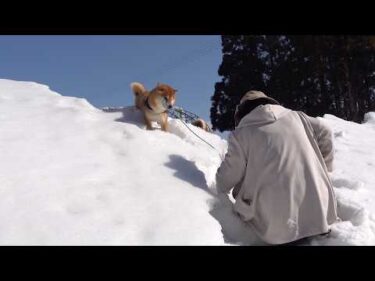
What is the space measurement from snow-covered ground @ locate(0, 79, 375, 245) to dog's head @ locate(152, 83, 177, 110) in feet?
0.96

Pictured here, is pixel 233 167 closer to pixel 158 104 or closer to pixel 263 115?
pixel 263 115

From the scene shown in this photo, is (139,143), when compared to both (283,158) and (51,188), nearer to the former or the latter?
(51,188)

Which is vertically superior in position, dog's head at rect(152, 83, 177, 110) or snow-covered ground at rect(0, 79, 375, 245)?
dog's head at rect(152, 83, 177, 110)

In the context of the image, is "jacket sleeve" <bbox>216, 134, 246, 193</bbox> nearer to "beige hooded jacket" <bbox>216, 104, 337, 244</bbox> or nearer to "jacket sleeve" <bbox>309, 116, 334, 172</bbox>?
"beige hooded jacket" <bbox>216, 104, 337, 244</bbox>

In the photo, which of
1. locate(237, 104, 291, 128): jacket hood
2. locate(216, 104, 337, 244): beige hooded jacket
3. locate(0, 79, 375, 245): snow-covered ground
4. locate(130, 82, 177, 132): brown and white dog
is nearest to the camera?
locate(0, 79, 375, 245): snow-covered ground

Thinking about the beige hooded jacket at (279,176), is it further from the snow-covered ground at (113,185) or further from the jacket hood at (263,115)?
the snow-covered ground at (113,185)

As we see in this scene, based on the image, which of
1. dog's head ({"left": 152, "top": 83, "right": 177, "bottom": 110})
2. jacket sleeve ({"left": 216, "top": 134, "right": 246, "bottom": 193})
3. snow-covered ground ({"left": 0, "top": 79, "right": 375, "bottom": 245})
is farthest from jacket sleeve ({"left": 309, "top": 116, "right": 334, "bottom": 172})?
dog's head ({"left": 152, "top": 83, "right": 177, "bottom": 110})

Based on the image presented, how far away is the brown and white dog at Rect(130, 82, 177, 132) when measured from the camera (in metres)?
4.18

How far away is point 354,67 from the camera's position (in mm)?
17625

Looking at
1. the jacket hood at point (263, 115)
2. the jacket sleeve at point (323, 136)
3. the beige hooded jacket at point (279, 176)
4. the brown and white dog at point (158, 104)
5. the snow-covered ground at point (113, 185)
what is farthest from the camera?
the brown and white dog at point (158, 104)

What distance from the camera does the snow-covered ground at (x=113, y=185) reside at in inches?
89.9

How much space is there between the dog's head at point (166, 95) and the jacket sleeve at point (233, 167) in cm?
132

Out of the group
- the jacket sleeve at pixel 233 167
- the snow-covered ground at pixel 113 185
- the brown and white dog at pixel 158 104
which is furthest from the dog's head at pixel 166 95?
the jacket sleeve at pixel 233 167
